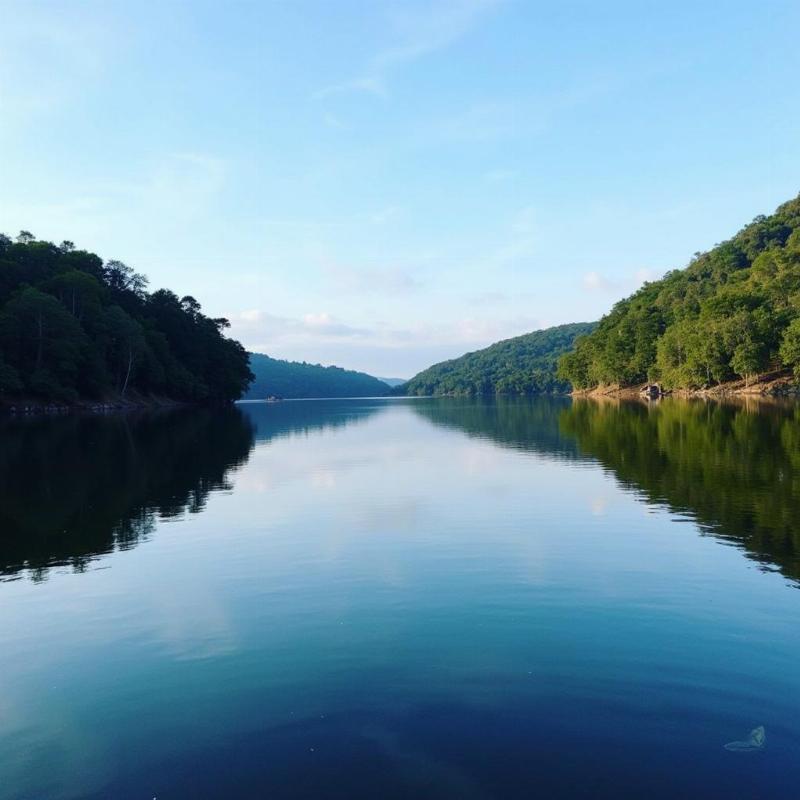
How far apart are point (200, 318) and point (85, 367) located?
64809 mm

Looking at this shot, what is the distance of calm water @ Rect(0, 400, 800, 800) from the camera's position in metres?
8.43

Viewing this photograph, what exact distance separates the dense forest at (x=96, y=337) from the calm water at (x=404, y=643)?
88.2 m

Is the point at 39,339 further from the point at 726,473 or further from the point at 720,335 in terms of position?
the point at 720,335

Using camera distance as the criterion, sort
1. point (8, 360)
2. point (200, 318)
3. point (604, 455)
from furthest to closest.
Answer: point (200, 318) → point (8, 360) → point (604, 455)

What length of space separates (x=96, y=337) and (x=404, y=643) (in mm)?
125350

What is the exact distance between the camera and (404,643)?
1260cm

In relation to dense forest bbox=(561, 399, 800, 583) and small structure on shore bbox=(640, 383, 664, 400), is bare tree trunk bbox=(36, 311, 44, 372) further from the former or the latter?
small structure on shore bbox=(640, 383, 664, 400)

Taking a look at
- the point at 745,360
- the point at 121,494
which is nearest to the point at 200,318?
the point at 745,360

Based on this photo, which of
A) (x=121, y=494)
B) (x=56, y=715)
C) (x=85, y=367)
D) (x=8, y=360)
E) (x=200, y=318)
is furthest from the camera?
(x=200, y=318)

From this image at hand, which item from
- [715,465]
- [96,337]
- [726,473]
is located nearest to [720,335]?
[715,465]

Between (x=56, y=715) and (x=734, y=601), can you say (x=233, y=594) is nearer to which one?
(x=56, y=715)

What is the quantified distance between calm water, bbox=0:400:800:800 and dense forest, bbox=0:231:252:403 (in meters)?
88.2

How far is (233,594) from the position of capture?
16.1m

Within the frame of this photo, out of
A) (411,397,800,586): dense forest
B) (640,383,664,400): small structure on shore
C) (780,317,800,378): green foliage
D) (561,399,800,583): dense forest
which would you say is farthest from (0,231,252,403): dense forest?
(780,317,800,378): green foliage
